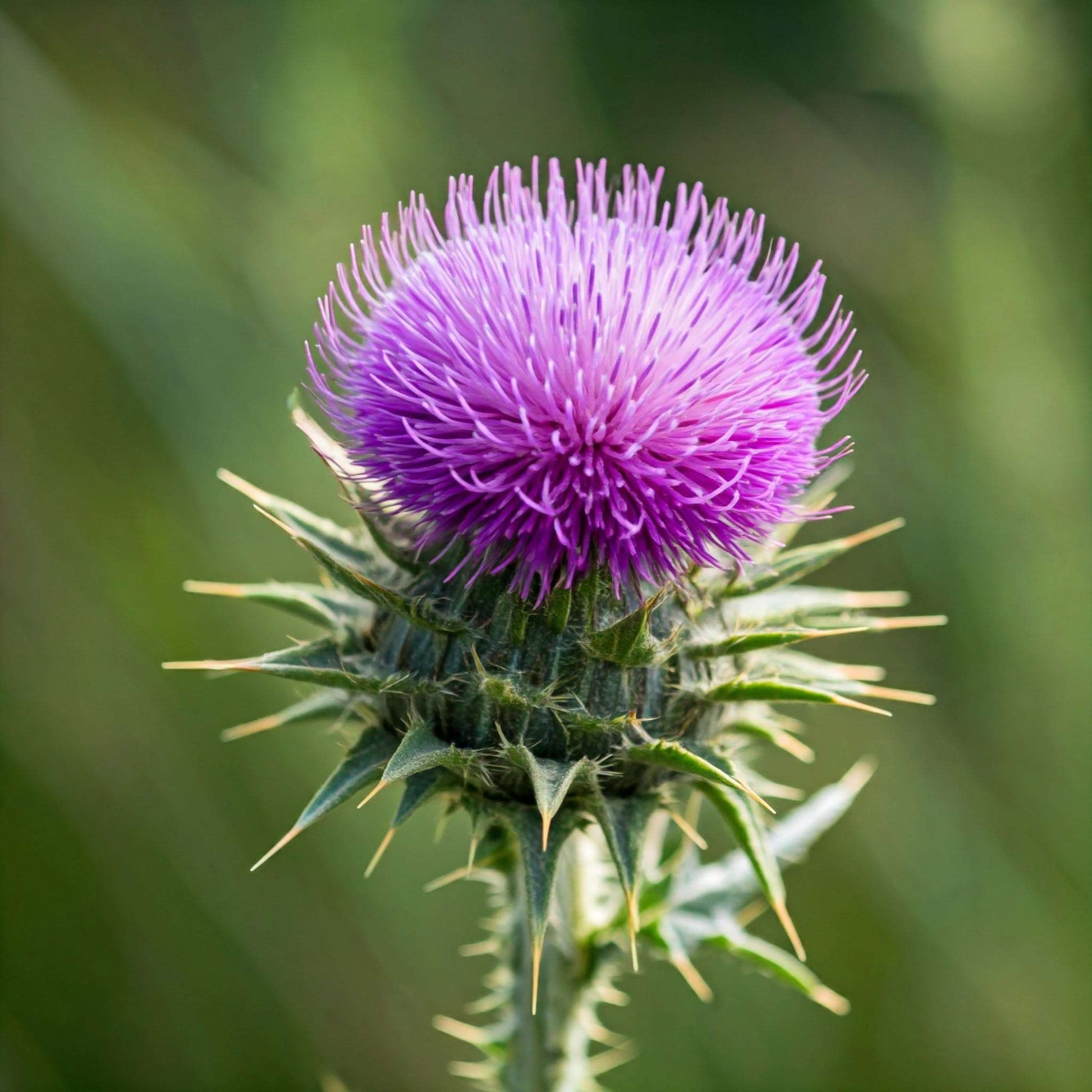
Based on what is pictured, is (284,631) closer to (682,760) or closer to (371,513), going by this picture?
(371,513)

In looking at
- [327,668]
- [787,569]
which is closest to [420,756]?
[327,668]

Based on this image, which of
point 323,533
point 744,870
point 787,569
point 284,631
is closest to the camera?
point 787,569

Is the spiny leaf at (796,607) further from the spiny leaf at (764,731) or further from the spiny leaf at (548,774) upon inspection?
the spiny leaf at (548,774)

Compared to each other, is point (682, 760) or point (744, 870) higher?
point (682, 760)

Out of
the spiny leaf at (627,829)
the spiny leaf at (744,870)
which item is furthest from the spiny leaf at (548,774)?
the spiny leaf at (744,870)

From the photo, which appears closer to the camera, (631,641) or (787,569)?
(631,641)

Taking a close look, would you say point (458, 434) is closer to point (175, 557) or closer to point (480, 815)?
point (480, 815)

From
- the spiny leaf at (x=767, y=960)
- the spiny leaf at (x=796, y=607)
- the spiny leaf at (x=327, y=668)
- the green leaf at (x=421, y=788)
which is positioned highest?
the spiny leaf at (x=796, y=607)

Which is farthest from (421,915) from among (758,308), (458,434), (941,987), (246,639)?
(758,308)
